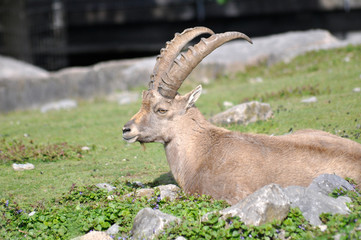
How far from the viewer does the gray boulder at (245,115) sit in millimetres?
11328

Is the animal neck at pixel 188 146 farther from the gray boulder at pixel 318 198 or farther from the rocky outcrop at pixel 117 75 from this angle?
the rocky outcrop at pixel 117 75

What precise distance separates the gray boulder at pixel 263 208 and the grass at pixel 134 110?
8.71 feet

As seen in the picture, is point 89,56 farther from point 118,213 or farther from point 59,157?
point 118,213

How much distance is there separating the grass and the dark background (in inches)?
181

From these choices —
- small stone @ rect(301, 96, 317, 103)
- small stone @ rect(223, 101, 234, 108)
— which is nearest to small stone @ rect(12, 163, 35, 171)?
small stone @ rect(223, 101, 234, 108)

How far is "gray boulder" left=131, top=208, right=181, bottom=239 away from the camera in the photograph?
6.38 m

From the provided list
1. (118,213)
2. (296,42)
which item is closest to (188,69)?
(118,213)

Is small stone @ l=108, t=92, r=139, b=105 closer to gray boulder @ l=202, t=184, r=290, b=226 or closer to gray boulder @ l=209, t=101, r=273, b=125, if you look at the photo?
gray boulder @ l=209, t=101, r=273, b=125

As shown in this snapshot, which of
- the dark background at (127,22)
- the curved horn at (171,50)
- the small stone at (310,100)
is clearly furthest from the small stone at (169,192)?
the dark background at (127,22)

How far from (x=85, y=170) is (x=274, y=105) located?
5.37 metres

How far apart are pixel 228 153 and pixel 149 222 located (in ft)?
5.63

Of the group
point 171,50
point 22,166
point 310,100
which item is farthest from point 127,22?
point 171,50

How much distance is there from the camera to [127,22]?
77.1 ft

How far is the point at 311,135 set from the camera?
7906 mm
